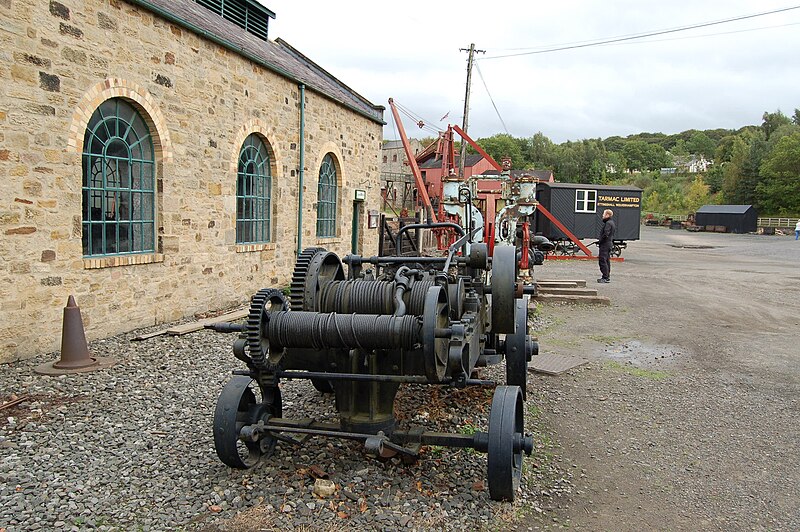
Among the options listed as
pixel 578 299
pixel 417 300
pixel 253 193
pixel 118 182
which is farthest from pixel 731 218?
pixel 417 300

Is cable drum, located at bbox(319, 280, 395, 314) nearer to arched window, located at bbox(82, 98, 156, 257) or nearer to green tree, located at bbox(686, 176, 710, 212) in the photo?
arched window, located at bbox(82, 98, 156, 257)

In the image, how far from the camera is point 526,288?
584cm

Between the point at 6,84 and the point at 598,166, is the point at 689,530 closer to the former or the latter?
the point at 6,84

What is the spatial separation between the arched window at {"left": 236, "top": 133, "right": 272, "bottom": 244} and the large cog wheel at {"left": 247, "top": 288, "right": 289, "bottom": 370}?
7497 millimetres

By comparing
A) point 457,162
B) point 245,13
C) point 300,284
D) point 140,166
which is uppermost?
point 457,162

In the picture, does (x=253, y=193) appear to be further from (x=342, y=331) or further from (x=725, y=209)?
(x=725, y=209)

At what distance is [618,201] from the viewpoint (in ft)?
79.5

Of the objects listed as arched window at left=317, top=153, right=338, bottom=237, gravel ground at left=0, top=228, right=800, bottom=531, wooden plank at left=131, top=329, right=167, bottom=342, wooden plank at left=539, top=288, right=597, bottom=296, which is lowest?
gravel ground at left=0, top=228, right=800, bottom=531

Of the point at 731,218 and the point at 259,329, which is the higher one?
the point at 731,218

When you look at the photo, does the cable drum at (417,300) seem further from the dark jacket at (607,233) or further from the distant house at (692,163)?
the distant house at (692,163)

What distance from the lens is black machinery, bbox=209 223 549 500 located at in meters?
3.79

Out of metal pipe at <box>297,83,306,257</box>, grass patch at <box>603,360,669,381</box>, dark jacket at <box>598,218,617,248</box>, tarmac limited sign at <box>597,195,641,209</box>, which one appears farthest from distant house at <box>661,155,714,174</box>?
grass patch at <box>603,360,669,381</box>

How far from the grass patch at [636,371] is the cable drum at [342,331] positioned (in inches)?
179

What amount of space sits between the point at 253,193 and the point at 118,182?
3360 millimetres
